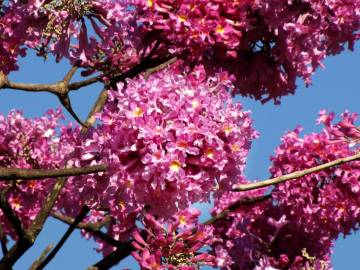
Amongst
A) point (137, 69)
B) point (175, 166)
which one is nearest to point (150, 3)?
point (137, 69)

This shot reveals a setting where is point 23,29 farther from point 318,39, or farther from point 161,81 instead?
point 318,39

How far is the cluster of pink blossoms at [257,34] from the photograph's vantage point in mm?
5523

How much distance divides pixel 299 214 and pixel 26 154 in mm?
3515

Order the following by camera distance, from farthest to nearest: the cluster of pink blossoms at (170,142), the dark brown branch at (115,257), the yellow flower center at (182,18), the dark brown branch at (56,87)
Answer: the dark brown branch at (115,257)
the dark brown branch at (56,87)
the yellow flower center at (182,18)
the cluster of pink blossoms at (170,142)

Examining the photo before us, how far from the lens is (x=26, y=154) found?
9242mm

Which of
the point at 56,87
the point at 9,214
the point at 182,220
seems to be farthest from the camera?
the point at 182,220

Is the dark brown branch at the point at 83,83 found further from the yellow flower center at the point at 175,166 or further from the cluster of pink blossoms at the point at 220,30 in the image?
the yellow flower center at the point at 175,166

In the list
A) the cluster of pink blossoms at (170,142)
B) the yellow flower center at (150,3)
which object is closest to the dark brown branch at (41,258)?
the cluster of pink blossoms at (170,142)

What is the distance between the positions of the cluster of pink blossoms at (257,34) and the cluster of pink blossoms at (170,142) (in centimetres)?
83

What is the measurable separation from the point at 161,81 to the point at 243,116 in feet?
1.95

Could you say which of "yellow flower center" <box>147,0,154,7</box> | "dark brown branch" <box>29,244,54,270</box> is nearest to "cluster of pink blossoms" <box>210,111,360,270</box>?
"dark brown branch" <box>29,244,54,270</box>

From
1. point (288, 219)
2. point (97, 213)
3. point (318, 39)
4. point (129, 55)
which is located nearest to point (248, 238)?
point (288, 219)

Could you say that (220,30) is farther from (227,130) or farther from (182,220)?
(182,220)

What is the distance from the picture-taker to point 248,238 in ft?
31.6
